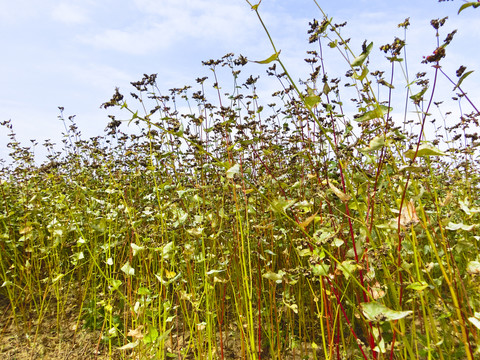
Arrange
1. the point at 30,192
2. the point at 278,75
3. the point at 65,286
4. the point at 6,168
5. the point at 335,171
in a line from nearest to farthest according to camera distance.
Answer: the point at 335,171
the point at 278,75
the point at 65,286
the point at 30,192
the point at 6,168

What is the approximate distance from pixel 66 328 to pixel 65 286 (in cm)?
55

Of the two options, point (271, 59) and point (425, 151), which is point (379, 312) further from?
point (271, 59)

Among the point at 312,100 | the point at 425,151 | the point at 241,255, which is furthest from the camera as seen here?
the point at 241,255

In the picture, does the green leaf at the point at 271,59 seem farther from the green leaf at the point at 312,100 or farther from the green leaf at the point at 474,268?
the green leaf at the point at 474,268

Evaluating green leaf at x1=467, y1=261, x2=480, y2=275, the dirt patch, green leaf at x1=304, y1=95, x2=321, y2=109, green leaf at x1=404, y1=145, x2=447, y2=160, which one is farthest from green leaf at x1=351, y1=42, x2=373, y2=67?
the dirt patch

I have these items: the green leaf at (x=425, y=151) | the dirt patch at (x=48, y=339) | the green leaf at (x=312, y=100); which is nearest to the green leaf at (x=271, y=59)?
the green leaf at (x=312, y=100)

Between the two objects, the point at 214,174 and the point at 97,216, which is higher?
the point at 214,174

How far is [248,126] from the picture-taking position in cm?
235

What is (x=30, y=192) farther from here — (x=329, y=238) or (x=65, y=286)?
(x=329, y=238)

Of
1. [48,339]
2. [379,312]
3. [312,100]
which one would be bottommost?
[48,339]

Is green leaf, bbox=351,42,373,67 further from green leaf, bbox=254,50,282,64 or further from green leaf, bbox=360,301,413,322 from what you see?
green leaf, bbox=360,301,413,322

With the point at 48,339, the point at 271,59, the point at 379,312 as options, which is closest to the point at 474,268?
the point at 379,312

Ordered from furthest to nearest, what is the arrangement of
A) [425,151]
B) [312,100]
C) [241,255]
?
[241,255] → [312,100] → [425,151]

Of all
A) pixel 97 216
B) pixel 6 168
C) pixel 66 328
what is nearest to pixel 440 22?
pixel 97 216
